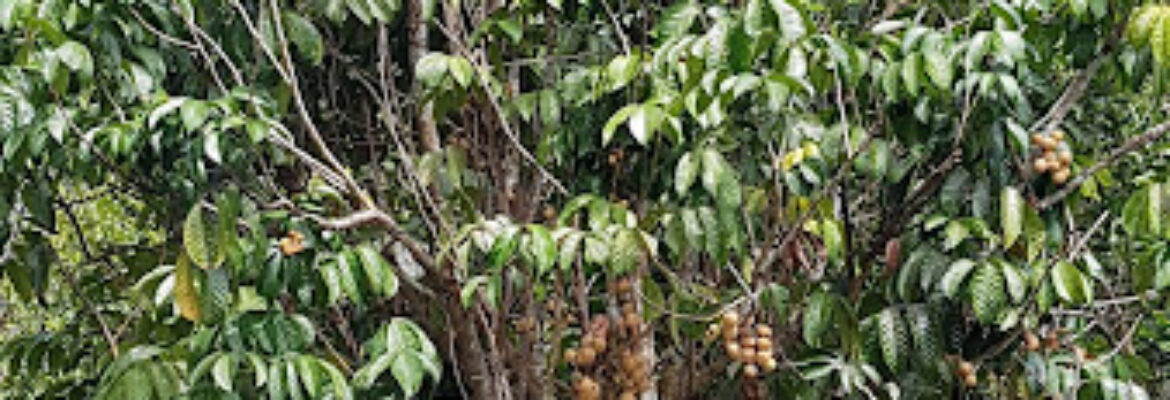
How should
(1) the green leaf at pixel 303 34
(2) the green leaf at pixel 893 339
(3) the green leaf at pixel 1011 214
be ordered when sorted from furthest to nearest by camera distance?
(1) the green leaf at pixel 303 34
(2) the green leaf at pixel 893 339
(3) the green leaf at pixel 1011 214

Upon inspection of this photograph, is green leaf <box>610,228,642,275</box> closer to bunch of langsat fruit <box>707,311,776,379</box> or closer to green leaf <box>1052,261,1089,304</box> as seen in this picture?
bunch of langsat fruit <box>707,311,776,379</box>

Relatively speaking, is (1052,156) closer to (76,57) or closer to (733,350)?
(733,350)

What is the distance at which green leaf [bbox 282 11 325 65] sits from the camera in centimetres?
185

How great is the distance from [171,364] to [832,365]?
896 millimetres

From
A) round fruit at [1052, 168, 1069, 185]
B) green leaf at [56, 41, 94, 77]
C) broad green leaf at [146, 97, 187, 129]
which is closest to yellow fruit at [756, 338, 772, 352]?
round fruit at [1052, 168, 1069, 185]

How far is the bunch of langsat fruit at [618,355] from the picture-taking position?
1901mm

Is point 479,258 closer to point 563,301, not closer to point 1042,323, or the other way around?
point 563,301

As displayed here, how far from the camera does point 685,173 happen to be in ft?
5.35

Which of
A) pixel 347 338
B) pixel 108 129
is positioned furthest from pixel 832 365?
pixel 108 129

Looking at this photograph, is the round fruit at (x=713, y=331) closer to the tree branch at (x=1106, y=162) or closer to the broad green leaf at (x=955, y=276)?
the broad green leaf at (x=955, y=276)

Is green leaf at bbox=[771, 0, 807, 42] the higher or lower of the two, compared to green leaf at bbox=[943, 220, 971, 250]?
higher

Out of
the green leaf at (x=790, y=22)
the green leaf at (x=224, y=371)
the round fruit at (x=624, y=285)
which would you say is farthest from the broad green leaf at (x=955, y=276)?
the green leaf at (x=224, y=371)

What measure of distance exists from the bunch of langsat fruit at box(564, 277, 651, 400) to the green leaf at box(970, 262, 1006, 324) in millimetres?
531

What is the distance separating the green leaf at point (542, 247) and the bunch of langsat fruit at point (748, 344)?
1.12ft
